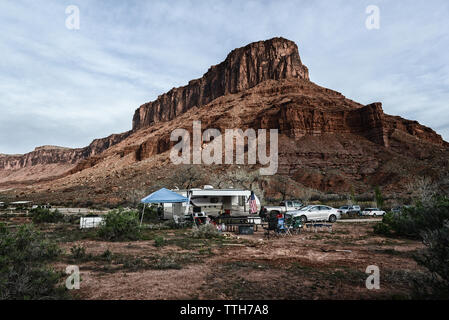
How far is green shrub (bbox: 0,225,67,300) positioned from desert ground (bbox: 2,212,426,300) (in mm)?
478

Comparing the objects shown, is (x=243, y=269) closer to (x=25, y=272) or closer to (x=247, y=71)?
(x=25, y=272)

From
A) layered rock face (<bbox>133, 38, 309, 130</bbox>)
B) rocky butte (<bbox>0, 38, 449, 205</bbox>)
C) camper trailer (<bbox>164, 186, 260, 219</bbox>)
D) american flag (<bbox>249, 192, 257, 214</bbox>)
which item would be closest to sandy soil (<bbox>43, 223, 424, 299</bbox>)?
camper trailer (<bbox>164, 186, 260, 219</bbox>)

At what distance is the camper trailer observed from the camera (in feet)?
54.1

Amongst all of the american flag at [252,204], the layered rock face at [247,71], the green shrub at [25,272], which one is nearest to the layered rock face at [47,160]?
the layered rock face at [247,71]

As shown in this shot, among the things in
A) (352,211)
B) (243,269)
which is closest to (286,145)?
(352,211)

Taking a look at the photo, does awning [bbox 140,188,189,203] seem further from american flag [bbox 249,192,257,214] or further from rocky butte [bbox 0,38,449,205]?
rocky butte [bbox 0,38,449,205]

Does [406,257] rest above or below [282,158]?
below

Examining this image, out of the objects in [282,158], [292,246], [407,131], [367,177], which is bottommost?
[292,246]

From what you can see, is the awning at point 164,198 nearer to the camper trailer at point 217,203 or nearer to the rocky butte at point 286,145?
the camper trailer at point 217,203

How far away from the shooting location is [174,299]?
14.5ft

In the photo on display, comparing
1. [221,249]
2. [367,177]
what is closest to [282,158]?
[367,177]
